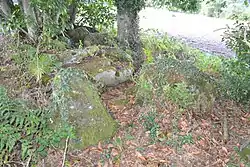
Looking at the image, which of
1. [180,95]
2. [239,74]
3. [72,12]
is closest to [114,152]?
[180,95]

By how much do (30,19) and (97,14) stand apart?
2376 millimetres

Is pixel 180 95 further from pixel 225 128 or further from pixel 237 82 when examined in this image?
pixel 237 82

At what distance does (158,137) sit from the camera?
384cm

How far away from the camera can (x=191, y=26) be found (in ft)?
47.0

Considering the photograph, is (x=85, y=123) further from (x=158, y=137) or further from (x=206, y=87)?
(x=206, y=87)

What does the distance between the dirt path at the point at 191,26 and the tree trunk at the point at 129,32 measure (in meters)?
3.93

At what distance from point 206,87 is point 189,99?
665 mm

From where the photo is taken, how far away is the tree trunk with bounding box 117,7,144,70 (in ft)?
21.6

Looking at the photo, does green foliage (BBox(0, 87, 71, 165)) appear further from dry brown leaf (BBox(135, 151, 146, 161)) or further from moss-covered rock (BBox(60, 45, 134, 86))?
moss-covered rock (BBox(60, 45, 134, 86))

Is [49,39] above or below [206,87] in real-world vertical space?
above

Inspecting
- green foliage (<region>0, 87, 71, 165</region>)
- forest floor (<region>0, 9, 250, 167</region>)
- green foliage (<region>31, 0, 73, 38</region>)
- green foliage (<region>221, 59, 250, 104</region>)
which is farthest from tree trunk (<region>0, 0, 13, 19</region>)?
green foliage (<region>221, 59, 250, 104</region>)

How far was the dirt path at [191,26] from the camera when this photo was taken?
11086mm

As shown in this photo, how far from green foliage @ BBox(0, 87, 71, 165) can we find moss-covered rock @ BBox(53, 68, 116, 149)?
214 mm

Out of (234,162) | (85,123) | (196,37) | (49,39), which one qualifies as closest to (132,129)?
(85,123)
